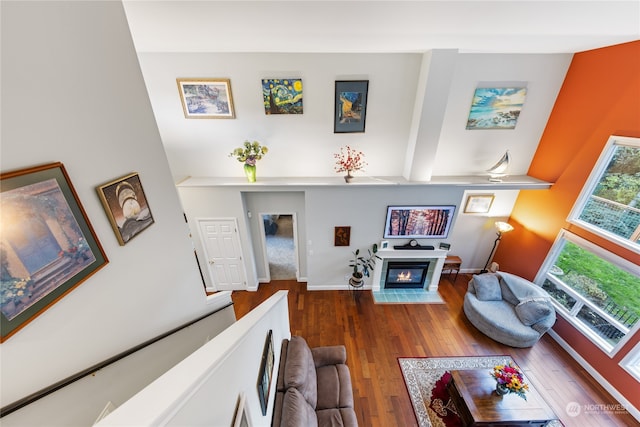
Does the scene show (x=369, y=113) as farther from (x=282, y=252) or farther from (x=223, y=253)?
(x=282, y=252)

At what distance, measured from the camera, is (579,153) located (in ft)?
12.0

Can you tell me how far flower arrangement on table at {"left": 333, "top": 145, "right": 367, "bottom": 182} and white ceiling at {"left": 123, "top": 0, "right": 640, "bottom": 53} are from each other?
1606mm

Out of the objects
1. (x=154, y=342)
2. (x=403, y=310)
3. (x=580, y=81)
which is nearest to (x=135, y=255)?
(x=154, y=342)

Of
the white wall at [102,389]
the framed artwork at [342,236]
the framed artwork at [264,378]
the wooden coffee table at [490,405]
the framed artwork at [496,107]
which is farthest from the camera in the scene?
the framed artwork at [342,236]

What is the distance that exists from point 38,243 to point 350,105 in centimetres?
399

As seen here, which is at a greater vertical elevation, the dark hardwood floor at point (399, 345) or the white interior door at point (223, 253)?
the white interior door at point (223, 253)

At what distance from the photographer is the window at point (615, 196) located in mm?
3086

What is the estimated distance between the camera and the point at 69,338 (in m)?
0.95

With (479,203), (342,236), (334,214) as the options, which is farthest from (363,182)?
(479,203)

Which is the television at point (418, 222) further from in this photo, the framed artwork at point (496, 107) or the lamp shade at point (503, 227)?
the framed artwork at point (496, 107)

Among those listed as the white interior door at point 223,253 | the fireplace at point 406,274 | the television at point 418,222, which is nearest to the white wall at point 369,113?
the television at point 418,222

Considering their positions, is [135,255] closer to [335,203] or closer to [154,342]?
[154,342]

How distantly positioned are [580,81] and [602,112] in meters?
0.70

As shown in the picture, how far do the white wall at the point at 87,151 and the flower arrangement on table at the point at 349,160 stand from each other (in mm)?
3048
